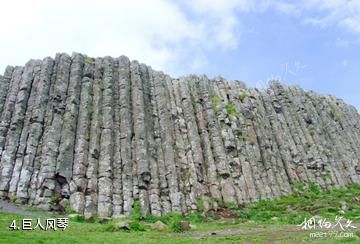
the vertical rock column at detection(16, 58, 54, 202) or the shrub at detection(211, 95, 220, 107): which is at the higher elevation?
the shrub at detection(211, 95, 220, 107)

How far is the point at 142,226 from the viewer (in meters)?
30.3

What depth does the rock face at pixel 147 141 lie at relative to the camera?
39.0 meters

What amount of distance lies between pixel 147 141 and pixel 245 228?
1688 cm

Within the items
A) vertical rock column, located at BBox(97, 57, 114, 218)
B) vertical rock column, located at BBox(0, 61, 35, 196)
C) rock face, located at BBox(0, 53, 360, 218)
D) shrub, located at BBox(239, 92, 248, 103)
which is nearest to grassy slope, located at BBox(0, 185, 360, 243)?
rock face, located at BBox(0, 53, 360, 218)

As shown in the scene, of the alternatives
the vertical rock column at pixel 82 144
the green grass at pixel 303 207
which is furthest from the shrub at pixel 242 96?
the vertical rock column at pixel 82 144

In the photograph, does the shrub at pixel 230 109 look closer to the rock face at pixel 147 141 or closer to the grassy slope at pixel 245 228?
the rock face at pixel 147 141

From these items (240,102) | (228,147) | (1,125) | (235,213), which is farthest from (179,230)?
(240,102)

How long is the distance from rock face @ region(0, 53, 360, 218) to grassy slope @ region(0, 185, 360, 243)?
251 cm

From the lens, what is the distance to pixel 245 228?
3169 centimetres

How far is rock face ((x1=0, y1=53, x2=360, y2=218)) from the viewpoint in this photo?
3903cm

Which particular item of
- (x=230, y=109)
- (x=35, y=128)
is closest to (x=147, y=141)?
(x=35, y=128)

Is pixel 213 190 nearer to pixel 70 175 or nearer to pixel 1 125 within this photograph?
pixel 70 175

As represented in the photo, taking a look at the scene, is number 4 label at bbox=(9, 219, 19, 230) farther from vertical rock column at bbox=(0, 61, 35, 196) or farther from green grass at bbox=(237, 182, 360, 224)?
green grass at bbox=(237, 182, 360, 224)

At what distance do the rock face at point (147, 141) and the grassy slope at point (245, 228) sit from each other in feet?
8.23
